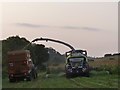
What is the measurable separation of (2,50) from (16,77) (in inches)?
1414

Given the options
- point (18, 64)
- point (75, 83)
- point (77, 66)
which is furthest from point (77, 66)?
point (75, 83)

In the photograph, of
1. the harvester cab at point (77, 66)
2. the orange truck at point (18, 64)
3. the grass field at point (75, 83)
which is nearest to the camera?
the grass field at point (75, 83)

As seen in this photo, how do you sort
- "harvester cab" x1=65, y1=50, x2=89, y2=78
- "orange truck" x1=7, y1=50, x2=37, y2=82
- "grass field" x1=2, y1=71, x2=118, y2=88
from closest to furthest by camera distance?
"grass field" x1=2, y1=71, x2=118, y2=88 → "orange truck" x1=7, y1=50, x2=37, y2=82 → "harvester cab" x1=65, y1=50, x2=89, y2=78

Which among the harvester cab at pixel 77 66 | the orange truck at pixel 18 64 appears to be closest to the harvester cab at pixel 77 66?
the harvester cab at pixel 77 66

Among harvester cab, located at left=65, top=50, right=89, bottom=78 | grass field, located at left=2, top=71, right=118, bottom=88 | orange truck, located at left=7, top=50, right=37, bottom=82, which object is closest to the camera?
grass field, located at left=2, top=71, right=118, bottom=88

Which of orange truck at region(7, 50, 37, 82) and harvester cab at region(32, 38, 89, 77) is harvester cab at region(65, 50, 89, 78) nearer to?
harvester cab at region(32, 38, 89, 77)

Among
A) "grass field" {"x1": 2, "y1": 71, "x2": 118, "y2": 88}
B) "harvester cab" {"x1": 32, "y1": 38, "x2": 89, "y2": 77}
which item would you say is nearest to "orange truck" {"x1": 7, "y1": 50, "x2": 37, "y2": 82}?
"grass field" {"x1": 2, "y1": 71, "x2": 118, "y2": 88}

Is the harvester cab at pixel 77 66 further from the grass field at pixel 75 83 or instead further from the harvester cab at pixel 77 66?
the grass field at pixel 75 83

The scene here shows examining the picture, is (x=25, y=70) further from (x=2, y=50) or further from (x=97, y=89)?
(x=2, y=50)

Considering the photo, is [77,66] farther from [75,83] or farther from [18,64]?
[75,83]

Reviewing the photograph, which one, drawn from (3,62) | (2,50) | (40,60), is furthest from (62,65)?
(40,60)

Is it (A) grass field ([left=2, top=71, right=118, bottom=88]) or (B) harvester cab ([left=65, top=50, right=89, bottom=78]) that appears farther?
(B) harvester cab ([left=65, top=50, right=89, bottom=78])

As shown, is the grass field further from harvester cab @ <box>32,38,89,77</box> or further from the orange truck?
harvester cab @ <box>32,38,89,77</box>

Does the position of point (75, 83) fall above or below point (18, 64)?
below
